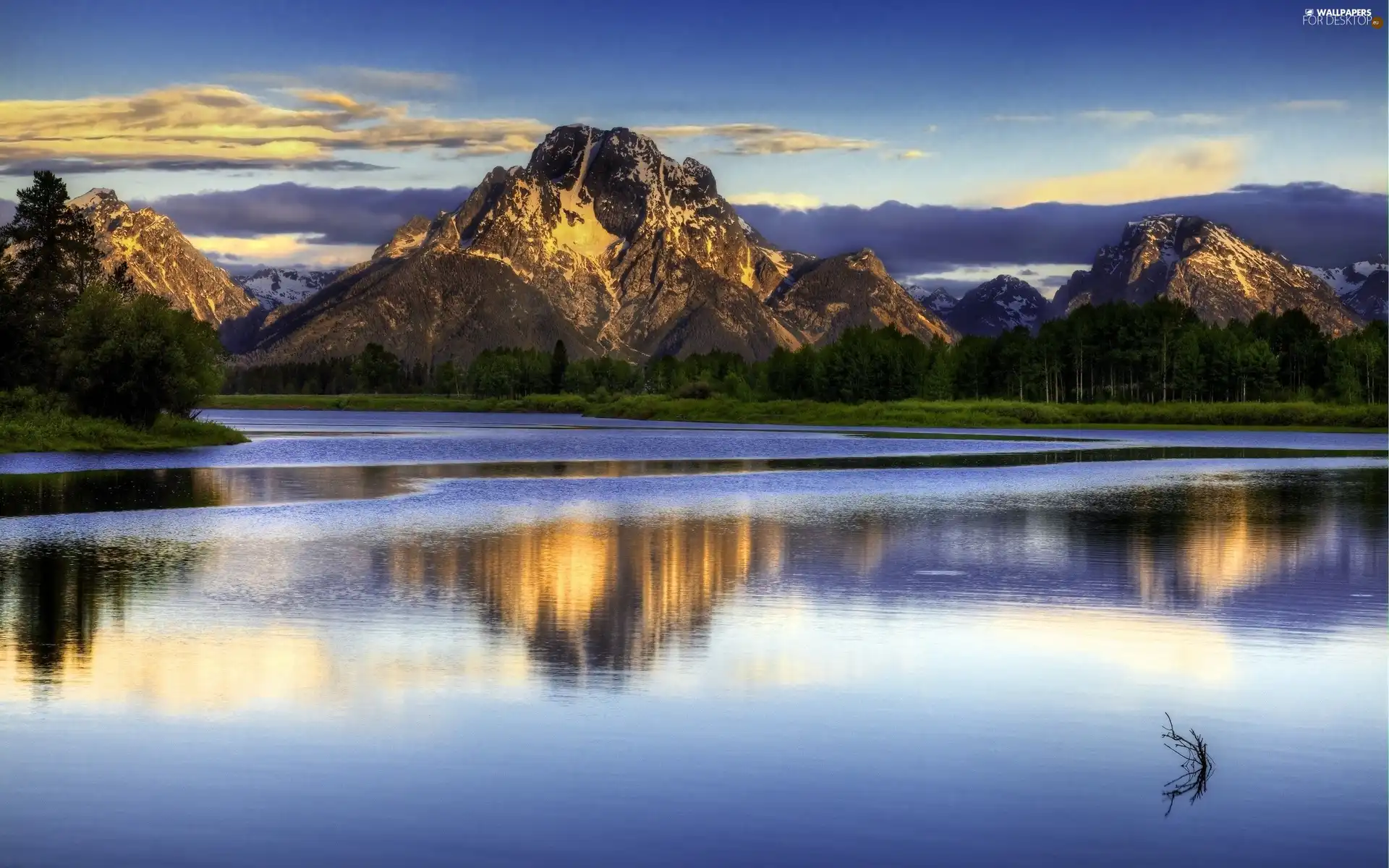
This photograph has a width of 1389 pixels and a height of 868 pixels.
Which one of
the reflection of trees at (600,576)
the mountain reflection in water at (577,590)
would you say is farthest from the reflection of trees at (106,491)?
the reflection of trees at (600,576)

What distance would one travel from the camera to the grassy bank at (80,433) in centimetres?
9069

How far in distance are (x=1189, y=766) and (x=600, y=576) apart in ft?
60.3

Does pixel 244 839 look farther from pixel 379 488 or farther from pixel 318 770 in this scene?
pixel 379 488

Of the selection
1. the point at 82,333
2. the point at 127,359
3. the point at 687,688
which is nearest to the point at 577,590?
the point at 687,688

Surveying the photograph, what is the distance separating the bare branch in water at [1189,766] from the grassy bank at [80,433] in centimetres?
8446

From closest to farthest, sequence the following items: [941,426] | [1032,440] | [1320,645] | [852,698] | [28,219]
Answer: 1. [852,698]
2. [1320,645]
3. [28,219]
4. [1032,440]
5. [941,426]

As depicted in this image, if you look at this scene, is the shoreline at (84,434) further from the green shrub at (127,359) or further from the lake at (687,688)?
the lake at (687,688)

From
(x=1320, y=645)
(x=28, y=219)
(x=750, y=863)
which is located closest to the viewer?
(x=750, y=863)

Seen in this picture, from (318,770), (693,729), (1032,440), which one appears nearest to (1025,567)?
(693,729)

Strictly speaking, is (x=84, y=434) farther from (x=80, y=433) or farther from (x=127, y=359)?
(x=127, y=359)

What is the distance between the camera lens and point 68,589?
30.1m

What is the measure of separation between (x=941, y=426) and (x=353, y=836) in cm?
16913

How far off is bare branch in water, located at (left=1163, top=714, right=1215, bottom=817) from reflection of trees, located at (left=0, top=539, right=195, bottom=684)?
1573cm

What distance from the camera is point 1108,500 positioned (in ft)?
186
